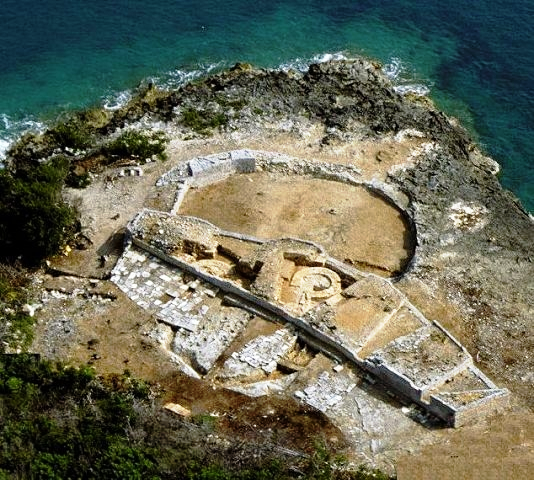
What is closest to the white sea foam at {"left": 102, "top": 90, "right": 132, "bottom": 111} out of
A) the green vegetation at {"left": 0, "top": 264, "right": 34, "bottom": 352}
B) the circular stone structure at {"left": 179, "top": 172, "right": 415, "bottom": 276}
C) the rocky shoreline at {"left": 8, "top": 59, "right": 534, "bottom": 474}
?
the rocky shoreline at {"left": 8, "top": 59, "right": 534, "bottom": 474}

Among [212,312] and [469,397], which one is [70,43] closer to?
[212,312]

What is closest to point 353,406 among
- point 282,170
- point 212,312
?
point 212,312

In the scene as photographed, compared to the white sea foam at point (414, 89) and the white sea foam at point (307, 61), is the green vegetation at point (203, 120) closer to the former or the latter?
the white sea foam at point (307, 61)

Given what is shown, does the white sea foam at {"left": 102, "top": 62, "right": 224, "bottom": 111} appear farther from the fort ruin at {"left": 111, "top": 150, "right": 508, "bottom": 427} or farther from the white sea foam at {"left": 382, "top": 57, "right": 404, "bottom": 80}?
the fort ruin at {"left": 111, "top": 150, "right": 508, "bottom": 427}

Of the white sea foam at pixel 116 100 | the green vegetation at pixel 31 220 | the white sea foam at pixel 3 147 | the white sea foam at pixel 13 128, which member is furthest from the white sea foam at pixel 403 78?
the green vegetation at pixel 31 220

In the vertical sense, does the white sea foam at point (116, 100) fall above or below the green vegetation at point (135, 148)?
below

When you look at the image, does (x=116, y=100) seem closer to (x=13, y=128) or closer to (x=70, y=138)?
(x=13, y=128)
